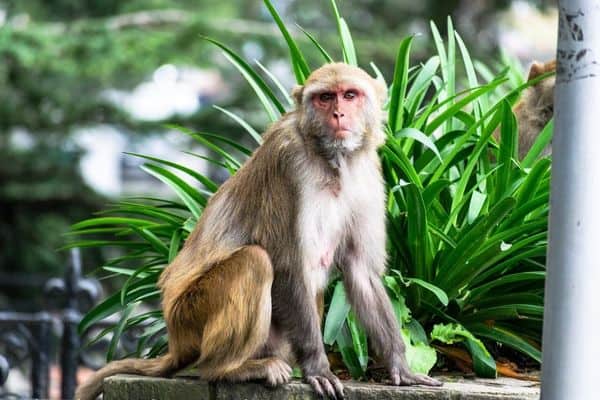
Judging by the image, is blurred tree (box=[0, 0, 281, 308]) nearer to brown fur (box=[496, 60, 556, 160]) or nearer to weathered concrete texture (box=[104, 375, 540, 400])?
brown fur (box=[496, 60, 556, 160])

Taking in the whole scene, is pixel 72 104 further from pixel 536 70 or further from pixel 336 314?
pixel 336 314

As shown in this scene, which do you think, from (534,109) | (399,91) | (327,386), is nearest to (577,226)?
(327,386)

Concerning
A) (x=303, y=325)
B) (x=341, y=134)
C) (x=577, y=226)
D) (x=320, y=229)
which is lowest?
(x=303, y=325)

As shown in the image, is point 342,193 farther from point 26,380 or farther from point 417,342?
point 26,380

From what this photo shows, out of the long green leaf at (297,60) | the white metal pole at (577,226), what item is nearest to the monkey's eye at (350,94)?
the long green leaf at (297,60)

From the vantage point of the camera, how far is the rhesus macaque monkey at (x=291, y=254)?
4.11 meters

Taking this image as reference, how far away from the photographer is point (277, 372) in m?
4.12

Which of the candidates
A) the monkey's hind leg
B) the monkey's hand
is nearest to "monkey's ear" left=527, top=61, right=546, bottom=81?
the monkey's hand

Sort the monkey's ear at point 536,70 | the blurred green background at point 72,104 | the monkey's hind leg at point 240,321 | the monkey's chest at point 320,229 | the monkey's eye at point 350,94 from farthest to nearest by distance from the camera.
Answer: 1. the blurred green background at point 72,104
2. the monkey's ear at point 536,70
3. the monkey's eye at point 350,94
4. the monkey's chest at point 320,229
5. the monkey's hind leg at point 240,321

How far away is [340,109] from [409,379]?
116 centimetres

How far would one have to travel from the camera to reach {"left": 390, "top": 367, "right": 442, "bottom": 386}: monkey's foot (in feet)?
13.6

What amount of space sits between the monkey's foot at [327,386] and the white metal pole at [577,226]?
1355 mm

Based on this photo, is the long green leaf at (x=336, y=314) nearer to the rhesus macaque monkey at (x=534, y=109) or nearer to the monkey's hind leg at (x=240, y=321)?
the monkey's hind leg at (x=240, y=321)

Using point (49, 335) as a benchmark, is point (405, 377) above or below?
below
